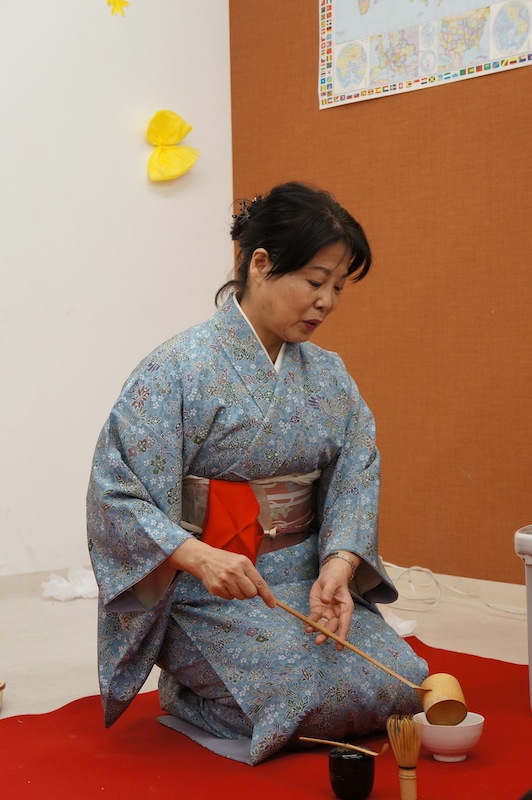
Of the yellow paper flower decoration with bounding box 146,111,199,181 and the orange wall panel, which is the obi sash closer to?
the orange wall panel

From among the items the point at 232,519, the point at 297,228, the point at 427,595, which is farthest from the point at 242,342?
the point at 427,595

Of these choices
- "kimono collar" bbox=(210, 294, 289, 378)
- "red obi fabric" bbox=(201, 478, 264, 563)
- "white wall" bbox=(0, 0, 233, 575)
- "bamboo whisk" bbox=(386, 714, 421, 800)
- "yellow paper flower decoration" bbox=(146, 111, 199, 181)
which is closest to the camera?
"bamboo whisk" bbox=(386, 714, 421, 800)

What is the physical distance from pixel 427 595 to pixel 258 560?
170cm

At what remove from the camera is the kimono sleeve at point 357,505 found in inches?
86.3

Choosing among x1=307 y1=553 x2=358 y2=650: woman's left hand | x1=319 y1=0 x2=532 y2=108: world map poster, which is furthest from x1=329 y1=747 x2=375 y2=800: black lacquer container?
x1=319 y1=0 x2=532 y2=108: world map poster

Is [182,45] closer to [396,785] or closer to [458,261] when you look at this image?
[458,261]

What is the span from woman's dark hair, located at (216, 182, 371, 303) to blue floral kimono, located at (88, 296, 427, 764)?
7.2 inches

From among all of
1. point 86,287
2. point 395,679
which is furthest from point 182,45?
point 395,679

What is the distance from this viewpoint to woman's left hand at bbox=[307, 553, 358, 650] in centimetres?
201

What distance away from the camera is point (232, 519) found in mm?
2131

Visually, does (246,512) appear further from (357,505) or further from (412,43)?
(412,43)

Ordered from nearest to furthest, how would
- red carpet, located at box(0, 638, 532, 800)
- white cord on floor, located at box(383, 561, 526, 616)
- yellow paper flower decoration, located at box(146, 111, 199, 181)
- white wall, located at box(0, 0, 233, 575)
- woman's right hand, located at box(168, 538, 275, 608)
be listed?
red carpet, located at box(0, 638, 532, 800) < woman's right hand, located at box(168, 538, 275, 608) < white cord on floor, located at box(383, 561, 526, 616) < white wall, located at box(0, 0, 233, 575) < yellow paper flower decoration, located at box(146, 111, 199, 181)

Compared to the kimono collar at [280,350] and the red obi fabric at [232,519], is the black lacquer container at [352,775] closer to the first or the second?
the red obi fabric at [232,519]

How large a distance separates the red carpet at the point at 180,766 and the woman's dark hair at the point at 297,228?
1.01m
